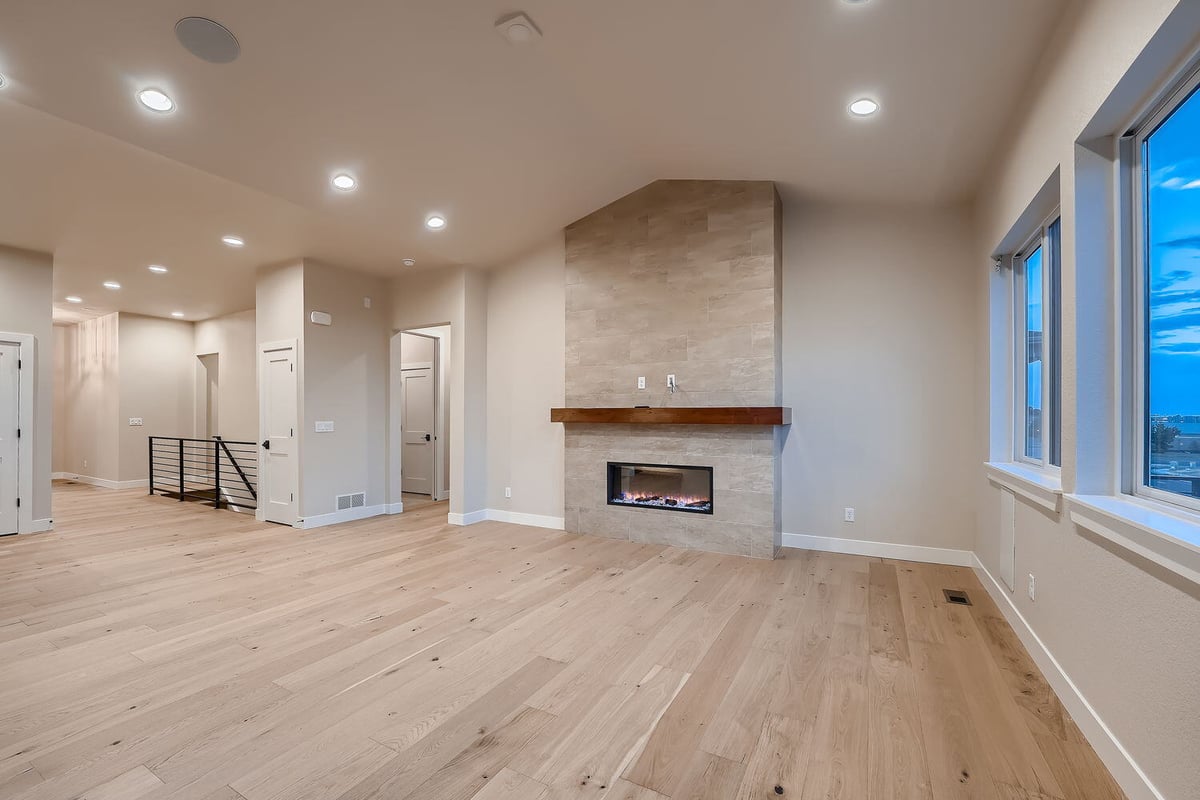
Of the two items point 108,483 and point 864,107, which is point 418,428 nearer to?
point 108,483

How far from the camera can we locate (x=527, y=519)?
588 centimetres

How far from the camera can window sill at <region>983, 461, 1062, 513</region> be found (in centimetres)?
235

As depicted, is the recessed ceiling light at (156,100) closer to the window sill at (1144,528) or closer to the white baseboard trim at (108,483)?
the window sill at (1144,528)

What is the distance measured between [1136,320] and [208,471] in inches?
410

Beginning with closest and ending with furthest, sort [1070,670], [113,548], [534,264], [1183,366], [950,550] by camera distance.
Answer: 1. [1183,366]
2. [1070,670]
3. [950,550]
4. [113,548]
5. [534,264]

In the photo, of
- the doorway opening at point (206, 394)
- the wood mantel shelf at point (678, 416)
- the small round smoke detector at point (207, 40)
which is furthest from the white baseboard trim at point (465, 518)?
the doorway opening at point (206, 394)

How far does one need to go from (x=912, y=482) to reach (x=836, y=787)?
3.27m

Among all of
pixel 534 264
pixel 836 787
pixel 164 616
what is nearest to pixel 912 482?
pixel 836 787

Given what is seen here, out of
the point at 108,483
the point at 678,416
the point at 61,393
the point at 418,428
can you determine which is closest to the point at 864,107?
the point at 678,416

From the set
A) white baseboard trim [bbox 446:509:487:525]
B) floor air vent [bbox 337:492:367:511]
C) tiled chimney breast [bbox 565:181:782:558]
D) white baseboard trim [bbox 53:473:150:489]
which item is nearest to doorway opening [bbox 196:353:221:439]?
white baseboard trim [bbox 53:473:150:489]

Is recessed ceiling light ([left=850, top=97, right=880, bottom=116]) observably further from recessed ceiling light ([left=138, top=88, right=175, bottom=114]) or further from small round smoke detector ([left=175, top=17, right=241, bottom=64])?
recessed ceiling light ([left=138, top=88, right=175, bottom=114])

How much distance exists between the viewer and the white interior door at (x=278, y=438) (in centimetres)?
580

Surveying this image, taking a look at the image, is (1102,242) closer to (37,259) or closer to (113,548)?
(113,548)

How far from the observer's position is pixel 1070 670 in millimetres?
2195
